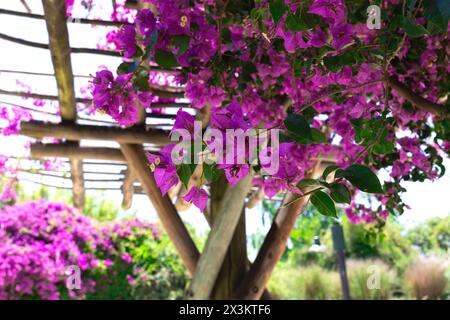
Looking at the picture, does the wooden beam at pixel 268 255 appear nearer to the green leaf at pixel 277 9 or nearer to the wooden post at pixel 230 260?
the wooden post at pixel 230 260

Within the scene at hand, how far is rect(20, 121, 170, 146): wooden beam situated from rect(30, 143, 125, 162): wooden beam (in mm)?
289

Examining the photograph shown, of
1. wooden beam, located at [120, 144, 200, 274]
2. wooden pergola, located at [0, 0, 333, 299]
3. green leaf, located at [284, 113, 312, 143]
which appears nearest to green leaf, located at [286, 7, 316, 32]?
green leaf, located at [284, 113, 312, 143]

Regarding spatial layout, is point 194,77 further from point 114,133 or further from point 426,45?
point 114,133

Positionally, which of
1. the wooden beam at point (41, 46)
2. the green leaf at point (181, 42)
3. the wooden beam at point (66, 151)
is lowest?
the green leaf at point (181, 42)

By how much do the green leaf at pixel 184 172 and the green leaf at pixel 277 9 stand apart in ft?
0.84

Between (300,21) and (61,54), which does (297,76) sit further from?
(61,54)

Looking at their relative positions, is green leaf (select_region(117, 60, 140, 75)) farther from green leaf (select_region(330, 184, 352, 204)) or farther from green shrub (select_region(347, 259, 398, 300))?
green shrub (select_region(347, 259, 398, 300))

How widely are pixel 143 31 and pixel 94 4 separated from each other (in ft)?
4.95

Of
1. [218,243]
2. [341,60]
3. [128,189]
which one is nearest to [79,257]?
[128,189]

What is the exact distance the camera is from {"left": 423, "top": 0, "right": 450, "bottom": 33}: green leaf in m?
0.72

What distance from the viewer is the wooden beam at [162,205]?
317 centimetres

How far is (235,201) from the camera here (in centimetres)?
311

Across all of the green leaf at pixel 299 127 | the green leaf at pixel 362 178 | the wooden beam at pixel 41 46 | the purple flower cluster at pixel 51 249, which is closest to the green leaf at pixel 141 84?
the green leaf at pixel 299 127
